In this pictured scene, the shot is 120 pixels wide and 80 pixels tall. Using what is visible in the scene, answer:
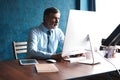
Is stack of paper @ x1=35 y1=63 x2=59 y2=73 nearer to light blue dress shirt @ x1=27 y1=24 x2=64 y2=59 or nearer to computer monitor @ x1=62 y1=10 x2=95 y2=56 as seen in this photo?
computer monitor @ x1=62 y1=10 x2=95 y2=56

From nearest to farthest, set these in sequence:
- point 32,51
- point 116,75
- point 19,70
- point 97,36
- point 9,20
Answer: point 19,70 < point 116,75 < point 97,36 < point 32,51 < point 9,20

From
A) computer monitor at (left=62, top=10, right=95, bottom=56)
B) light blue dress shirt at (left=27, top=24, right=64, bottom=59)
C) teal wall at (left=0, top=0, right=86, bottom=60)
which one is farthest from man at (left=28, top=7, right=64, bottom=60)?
teal wall at (left=0, top=0, right=86, bottom=60)

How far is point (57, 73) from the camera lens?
5.34 feet

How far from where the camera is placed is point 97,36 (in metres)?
2.01

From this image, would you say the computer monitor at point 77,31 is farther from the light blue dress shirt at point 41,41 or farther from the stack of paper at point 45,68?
the light blue dress shirt at point 41,41

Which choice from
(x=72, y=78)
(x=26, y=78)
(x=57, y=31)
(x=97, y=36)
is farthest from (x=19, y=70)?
(x=57, y=31)

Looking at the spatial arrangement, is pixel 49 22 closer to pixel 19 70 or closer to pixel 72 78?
pixel 19 70

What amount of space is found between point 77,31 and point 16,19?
180 centimetres

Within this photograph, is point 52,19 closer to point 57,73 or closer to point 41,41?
point 41,41

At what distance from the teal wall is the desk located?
1.37 m

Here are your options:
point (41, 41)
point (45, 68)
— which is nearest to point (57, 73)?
point (45, 68)

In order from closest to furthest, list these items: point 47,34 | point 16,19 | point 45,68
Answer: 1. point 45,68
2. point 47,34
3. point 16,19

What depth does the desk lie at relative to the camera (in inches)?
60.1

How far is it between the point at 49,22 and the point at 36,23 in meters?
1.06
